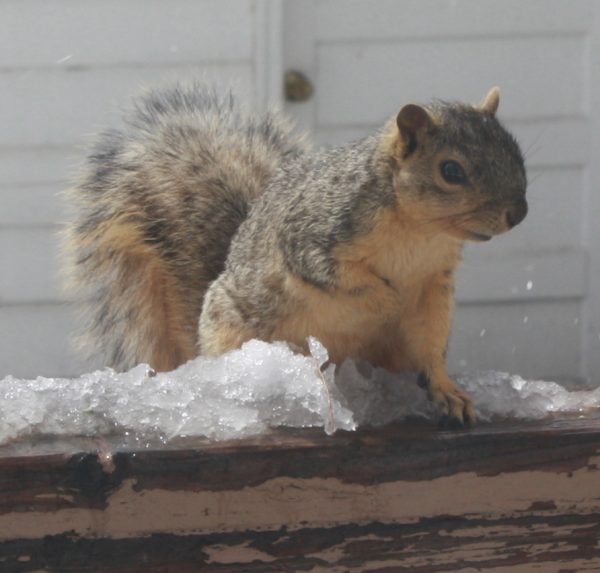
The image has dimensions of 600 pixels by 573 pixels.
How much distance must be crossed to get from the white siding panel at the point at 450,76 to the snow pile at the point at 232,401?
2068 millimetres

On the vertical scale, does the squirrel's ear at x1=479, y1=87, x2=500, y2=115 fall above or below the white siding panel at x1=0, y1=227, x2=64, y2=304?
above

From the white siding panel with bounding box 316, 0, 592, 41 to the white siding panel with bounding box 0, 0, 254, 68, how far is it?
219mm

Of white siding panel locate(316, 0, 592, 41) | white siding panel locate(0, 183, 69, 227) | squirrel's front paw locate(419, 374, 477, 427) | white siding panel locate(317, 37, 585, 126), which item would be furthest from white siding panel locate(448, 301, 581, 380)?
squirrel's front paw locate(419, 374, 477, 427)

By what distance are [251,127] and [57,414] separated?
0.89 meters

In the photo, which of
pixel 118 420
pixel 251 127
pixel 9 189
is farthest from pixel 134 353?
pixel 9 189

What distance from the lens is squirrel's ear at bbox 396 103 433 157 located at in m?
1.30

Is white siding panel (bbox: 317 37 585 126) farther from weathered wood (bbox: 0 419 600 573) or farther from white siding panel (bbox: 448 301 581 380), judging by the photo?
weathered wood (bbox: 0 419 600 573)

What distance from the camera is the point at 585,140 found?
3330mm

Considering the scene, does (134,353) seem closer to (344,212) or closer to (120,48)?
(344,212)

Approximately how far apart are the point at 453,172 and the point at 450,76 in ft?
6.45

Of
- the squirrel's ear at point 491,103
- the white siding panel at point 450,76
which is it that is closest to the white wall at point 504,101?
the white siding panel at point 450,76

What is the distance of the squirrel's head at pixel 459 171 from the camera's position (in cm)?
122

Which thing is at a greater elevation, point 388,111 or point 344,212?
point 344,212

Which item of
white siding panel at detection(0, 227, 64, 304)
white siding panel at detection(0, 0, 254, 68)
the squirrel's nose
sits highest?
the squirrel's nose
